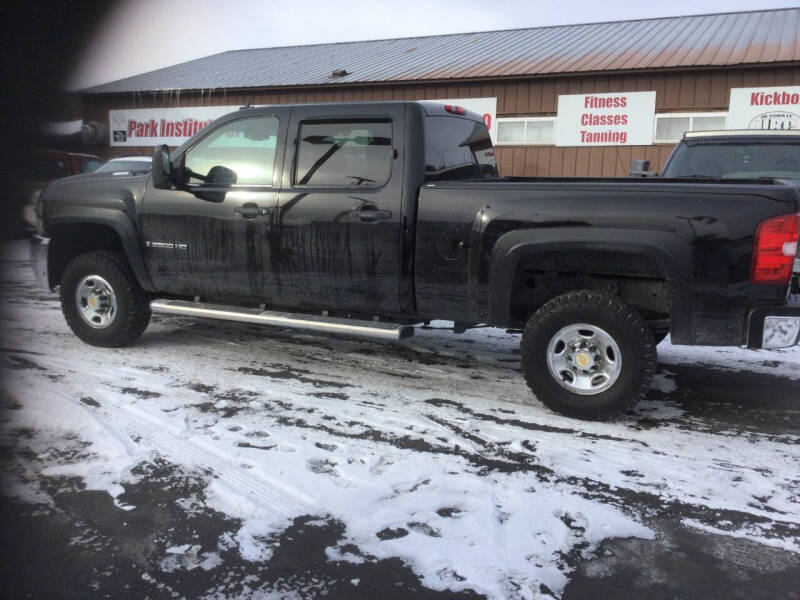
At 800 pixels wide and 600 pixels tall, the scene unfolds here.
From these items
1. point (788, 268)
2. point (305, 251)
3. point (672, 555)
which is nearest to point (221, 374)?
point (305, 251)

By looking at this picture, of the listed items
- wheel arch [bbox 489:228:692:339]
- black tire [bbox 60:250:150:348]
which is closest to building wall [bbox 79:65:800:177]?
black tire [bbox 60:250:150:348]

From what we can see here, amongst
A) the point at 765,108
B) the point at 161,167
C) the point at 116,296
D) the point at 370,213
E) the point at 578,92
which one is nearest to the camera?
the point at 370,213

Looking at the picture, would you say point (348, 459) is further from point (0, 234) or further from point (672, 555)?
point (0, 234)

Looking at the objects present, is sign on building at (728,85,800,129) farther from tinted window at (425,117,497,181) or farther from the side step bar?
the side step bar

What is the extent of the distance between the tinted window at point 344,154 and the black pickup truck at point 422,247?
0.04ft

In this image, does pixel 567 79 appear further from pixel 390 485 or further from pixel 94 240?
pixel 390 485

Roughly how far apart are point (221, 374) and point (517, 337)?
2929 millimetres

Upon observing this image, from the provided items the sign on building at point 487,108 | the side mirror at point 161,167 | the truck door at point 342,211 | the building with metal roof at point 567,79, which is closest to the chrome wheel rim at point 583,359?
the truck door at point 342,211

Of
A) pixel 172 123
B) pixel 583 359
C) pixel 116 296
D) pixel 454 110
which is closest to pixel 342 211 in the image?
pixel 454 110

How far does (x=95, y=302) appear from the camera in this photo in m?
5.57

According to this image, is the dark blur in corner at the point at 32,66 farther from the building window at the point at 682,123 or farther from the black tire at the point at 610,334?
the building window at the point at 682,123

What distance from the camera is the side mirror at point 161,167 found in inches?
198

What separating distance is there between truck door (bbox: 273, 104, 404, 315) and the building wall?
878cm

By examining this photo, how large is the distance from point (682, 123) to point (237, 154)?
11654 millimetres
